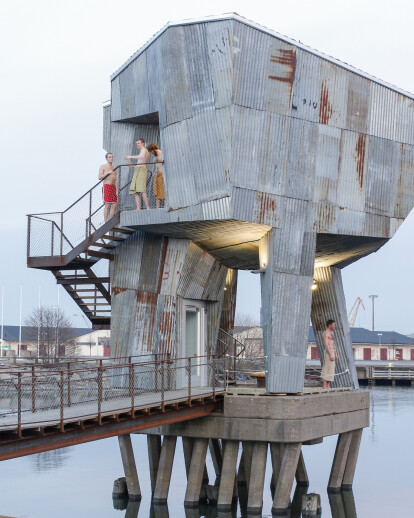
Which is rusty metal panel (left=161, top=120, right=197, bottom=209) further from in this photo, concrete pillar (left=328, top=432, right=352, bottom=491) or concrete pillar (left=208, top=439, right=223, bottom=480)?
concrete pillar (left=208, top=439, right=223, bottom=480)

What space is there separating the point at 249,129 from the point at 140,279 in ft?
19.7

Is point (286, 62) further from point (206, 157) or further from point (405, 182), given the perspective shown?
point (405, 182)

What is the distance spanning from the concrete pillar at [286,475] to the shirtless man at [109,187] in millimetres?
8694

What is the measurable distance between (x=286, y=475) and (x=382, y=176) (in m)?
9.93

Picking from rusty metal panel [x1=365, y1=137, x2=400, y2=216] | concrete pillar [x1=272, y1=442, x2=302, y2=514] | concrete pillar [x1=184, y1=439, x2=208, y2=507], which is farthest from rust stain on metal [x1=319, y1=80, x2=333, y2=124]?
concrete pillar [x1=184, y1=439, x2=208, y2=507]

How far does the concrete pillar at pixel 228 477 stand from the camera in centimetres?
2741

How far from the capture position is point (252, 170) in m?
27.3

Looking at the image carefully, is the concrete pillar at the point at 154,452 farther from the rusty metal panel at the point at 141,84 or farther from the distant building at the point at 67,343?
the distant building at the point at 67,343

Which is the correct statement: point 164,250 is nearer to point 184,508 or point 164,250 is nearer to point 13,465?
point 184,508

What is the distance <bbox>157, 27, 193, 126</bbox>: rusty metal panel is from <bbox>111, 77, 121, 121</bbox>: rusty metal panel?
318cm

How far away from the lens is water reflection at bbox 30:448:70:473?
3975 centimetres

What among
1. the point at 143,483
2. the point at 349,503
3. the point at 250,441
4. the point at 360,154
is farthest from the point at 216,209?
the point at 143,483

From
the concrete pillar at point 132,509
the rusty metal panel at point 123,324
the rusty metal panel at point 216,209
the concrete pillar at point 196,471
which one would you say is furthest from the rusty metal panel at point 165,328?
the concrete pillar at point 132,509

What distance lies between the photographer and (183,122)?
27.8m
